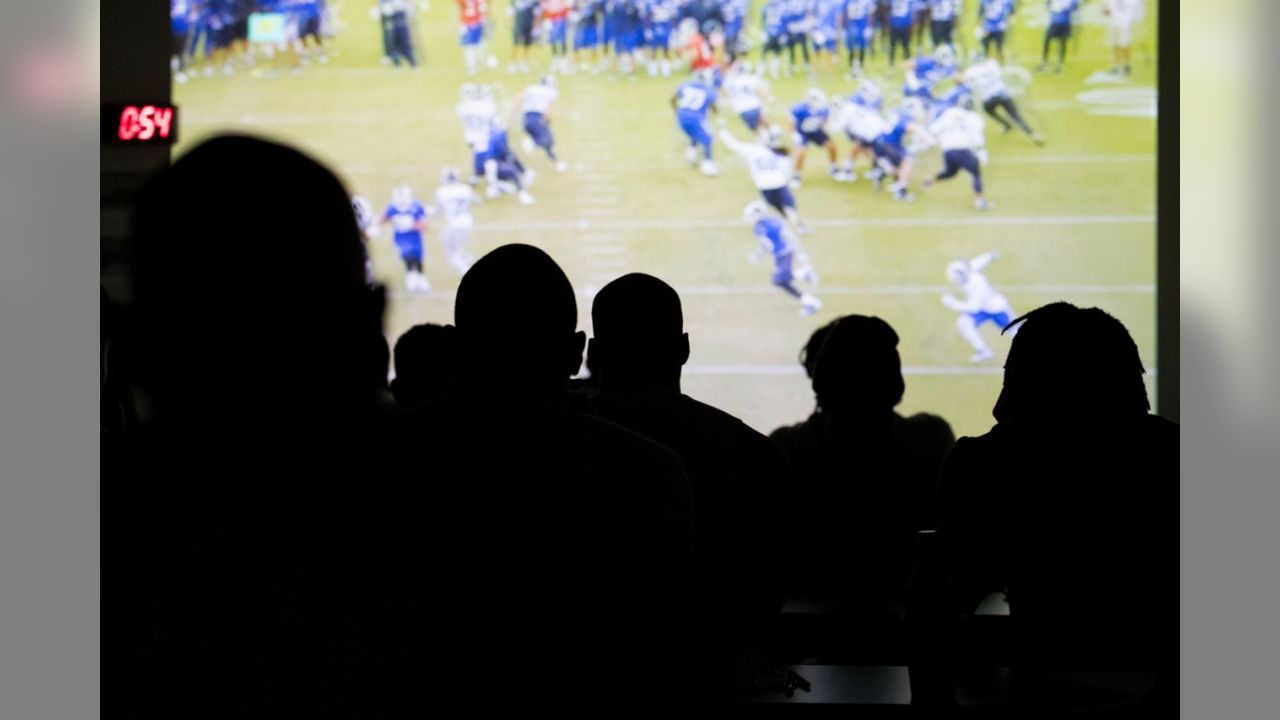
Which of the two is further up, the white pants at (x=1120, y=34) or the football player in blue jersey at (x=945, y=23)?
the football player in blue jersey at (x=945, y=23)

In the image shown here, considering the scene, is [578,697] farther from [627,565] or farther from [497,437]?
[497,437]

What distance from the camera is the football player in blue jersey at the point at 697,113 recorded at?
6516mm

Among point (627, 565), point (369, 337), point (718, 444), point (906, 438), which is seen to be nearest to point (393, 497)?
point (369, 337)

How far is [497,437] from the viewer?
1.16m

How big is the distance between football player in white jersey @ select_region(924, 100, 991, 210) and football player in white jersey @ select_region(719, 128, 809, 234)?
76 centimetres

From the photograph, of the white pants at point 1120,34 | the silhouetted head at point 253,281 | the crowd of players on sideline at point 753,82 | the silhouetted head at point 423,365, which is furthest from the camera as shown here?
the crowd of players on sideline at point 753,82

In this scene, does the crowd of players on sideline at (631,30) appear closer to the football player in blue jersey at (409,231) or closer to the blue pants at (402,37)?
the blue pants at (402,37)


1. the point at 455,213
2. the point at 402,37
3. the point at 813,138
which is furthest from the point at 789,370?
the point at 402,37

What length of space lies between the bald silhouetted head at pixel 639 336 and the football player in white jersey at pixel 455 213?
182 inches

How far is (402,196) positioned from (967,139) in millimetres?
2844

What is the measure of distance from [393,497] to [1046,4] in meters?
6.26

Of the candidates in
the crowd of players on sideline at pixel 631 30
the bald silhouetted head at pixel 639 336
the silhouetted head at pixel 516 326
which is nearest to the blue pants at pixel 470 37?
the crowd of players on sideline at pixel 631 30

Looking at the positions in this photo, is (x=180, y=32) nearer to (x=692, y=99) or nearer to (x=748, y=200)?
(x=692, y=99)

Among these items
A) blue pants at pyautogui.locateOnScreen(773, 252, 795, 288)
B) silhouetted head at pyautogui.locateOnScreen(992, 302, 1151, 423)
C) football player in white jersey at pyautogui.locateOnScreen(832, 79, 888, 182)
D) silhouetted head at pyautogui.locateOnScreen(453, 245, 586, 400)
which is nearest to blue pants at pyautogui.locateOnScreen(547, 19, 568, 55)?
football player in white jersey at pyautogui.locateOnScreen(832, 79, 888, 182)
